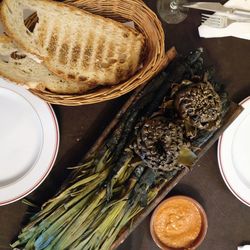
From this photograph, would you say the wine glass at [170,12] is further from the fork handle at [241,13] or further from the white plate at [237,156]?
the white plate at [237,156]

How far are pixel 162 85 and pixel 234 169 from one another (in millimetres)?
418

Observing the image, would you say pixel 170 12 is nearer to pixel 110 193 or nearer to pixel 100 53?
pixel 100 53

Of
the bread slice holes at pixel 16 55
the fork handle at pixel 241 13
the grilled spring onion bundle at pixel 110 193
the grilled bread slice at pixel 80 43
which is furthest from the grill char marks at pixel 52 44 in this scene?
the fork handle at pixel 241 13

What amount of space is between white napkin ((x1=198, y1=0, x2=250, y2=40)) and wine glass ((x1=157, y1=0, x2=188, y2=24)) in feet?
0.28

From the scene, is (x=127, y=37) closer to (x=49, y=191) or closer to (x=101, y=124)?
(x=101, y=124)

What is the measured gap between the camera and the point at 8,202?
1586mm

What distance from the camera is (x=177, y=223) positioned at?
5.19 feet

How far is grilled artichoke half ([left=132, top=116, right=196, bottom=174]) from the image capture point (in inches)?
52.4

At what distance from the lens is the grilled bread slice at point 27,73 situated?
1.45 metres

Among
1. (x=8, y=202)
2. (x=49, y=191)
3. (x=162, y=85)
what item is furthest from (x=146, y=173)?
(x=8, y=202)

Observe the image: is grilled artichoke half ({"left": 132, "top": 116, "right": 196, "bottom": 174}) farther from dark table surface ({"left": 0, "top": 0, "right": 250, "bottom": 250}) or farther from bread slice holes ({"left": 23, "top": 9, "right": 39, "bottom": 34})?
bread slice holes ({"left": 23, "top": 9, "right": 39, "bottom": 34})

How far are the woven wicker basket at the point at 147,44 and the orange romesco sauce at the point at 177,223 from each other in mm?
461

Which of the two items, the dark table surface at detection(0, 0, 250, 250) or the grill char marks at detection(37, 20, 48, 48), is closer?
the grill char marks at detection(37, 20, 48, 48)

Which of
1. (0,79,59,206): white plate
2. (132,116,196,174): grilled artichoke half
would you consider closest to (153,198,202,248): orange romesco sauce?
(132,116,196,174): grilled artichoke half
